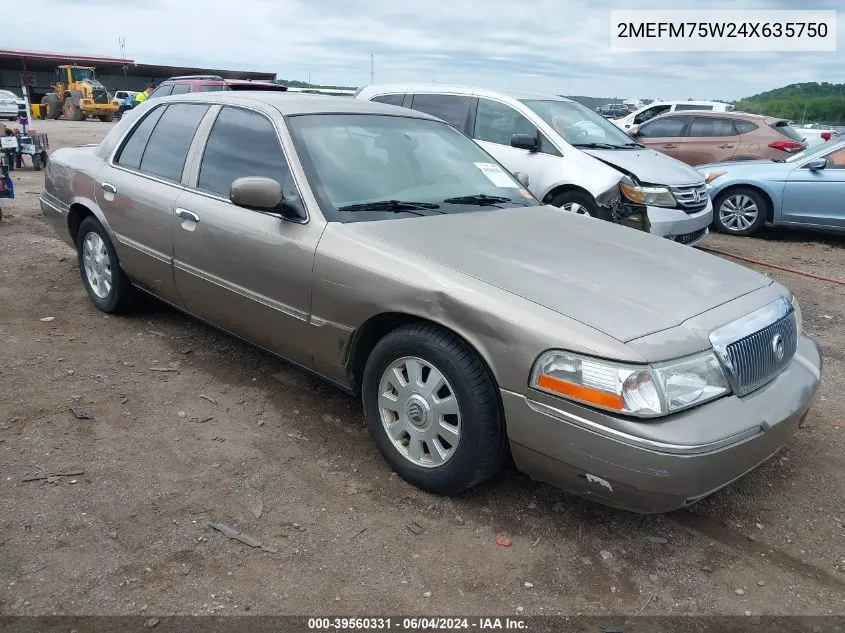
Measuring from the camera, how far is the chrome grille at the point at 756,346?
265cm

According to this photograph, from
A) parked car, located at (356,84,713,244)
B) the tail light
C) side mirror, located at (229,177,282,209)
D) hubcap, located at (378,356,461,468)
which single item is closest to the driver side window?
the tail light

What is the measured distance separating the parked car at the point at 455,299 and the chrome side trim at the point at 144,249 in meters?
0.02

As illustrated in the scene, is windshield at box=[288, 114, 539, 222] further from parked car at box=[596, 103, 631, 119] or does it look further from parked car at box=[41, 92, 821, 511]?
parked car at box=[596, 103, 631, 119]

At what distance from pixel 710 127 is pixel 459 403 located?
1141cm

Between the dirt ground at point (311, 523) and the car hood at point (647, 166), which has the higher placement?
the car hood at point (647, 166)

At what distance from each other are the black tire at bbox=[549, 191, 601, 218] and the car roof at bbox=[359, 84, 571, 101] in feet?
4.31

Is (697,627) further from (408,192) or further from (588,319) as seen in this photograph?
(408,192)

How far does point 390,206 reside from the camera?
3.50m

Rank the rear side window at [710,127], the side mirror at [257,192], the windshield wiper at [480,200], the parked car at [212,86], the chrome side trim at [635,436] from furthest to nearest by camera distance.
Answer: the parked car at [212,86], the rear side window at [710,127], the windshield wiper at [480,200], the side mirror at [257,192], the chrome side trim at [635,436]

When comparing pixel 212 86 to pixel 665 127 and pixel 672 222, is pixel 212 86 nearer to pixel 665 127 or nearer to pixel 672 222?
pixel 665 127

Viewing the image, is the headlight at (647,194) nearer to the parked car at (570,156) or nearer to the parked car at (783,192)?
the parked car at (570,156)

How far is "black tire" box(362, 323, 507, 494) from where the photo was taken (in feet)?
8.95

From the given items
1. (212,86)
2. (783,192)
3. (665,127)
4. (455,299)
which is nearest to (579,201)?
(783,192)

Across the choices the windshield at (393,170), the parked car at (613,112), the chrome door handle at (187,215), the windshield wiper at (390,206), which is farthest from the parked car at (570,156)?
the parked car at (613,112)
